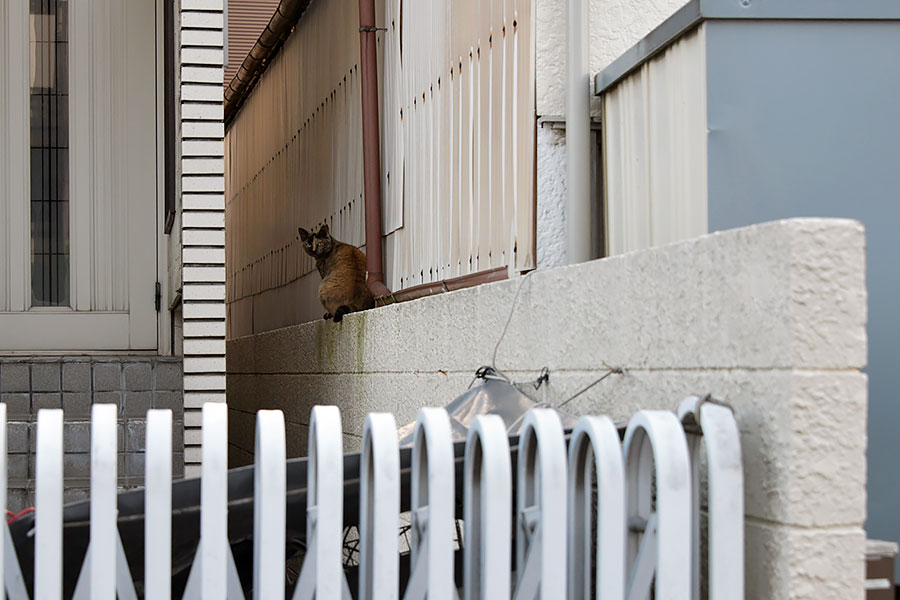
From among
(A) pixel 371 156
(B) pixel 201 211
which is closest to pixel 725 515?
(B) pixel 201 211

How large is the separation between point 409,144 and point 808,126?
3501mm

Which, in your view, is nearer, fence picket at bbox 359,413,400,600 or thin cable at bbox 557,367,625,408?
fence picket at bbox 359,413,400,600

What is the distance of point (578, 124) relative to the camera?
4191 millimetres

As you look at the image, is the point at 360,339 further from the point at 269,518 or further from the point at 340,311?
the point at 269,518

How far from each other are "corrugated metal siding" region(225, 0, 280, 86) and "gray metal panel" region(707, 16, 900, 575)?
436 inches

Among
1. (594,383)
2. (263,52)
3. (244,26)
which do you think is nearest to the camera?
(594,383)

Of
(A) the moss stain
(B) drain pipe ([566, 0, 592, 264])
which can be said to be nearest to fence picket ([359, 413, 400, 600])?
(B) drain pipe ([566, 0, 592, 264])

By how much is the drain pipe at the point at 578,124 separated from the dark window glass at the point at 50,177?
4.04 meters

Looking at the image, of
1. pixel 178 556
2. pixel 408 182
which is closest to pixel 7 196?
pixel 408 182

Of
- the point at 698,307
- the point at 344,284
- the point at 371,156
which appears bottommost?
the point at 698,307

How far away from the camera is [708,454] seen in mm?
2410

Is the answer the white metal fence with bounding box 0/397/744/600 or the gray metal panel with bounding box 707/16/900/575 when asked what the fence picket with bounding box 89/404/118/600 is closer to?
the white metal fence with bounding box 0/397/744/600

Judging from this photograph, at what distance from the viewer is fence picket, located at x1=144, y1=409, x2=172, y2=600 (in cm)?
233

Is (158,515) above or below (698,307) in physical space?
below
